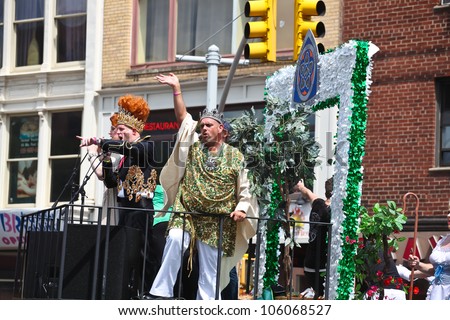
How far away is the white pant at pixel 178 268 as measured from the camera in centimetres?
843

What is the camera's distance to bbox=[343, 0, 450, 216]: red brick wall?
19453 mm

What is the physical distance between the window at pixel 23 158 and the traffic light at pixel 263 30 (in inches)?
481

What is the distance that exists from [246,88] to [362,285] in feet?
36.2

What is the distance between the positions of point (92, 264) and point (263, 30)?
6.57 meters

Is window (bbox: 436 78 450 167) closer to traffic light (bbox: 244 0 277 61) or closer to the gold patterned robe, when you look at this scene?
traffic light (bbox: 244 0 277 61)

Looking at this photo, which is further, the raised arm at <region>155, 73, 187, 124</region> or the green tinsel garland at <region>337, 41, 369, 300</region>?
the green tinsel garland at <region>337, 41, 369, 300</region>

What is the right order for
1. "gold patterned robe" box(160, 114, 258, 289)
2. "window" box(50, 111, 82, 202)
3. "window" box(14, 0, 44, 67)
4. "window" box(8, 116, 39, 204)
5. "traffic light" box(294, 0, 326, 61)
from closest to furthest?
"gold patterned robe" box(160, 114, 258, 289) < "traffic light" box(294, 0, 326, 61) < "window" box(50, 111, 82, 202) < "window" box(8, 116, 39, 204) < "window" box(14, 0, 44, 67)

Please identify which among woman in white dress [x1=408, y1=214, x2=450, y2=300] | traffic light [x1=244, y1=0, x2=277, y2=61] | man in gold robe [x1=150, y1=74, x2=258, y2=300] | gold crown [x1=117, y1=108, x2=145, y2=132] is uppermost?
traffic light [x1=244, y1=0, x2=277, y2=61]

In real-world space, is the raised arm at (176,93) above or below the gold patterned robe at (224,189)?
above

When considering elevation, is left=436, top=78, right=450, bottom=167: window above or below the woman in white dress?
above

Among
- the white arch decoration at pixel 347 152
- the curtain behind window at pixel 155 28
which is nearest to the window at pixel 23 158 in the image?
the curtain behind window at pixel 155 28

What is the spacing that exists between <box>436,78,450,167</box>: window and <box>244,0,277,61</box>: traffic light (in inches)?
243

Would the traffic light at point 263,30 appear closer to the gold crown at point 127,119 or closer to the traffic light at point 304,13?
the traffic light at point 304,13

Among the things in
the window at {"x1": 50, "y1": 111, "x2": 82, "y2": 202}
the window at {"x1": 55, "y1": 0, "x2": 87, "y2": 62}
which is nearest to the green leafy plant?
the window at {"x1": 50, "y1": 111, "x2": 82, "y2": 202}
